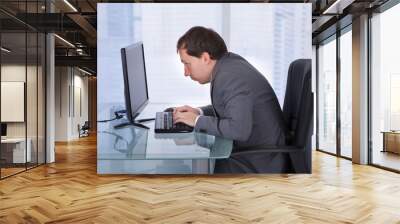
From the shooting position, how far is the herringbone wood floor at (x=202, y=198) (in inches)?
157

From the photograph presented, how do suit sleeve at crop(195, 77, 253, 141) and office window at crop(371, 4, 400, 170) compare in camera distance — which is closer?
suit sleeve at crop(195, 77, 253, 141)

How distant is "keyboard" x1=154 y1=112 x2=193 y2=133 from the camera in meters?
6.17

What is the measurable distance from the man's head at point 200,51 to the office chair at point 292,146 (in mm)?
1218

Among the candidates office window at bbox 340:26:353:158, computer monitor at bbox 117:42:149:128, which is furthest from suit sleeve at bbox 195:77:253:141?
office window at bbox 340:26:353:158

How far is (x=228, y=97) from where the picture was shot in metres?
5.99

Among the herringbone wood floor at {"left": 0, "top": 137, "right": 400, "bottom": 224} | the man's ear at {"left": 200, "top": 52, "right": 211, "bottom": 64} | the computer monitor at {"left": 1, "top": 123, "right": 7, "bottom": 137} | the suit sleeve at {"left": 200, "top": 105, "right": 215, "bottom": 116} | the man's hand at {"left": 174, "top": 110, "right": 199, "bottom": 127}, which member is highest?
the man's ear at {"left": 200, "top": 52, "right": 211, "bottom": 64}

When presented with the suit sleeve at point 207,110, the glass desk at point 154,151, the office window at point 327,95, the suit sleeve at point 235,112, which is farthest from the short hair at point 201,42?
the office window at point 327,95

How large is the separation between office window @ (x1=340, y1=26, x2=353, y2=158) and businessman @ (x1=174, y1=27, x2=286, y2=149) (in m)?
3.41

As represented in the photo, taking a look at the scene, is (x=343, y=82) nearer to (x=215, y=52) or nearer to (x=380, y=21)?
(x=380, y=21)

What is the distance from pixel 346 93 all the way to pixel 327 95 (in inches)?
51.1

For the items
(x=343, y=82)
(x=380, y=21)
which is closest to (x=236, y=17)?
(x=380, y=21)

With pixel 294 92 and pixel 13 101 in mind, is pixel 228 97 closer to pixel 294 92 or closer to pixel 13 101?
pixel 294 92

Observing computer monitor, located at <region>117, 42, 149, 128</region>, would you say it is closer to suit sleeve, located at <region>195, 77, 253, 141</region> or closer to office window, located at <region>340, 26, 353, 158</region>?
suit sleeve, located at <region>195, 77, 253, 141</region>

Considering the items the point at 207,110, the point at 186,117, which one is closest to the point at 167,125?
the point at 186,117
